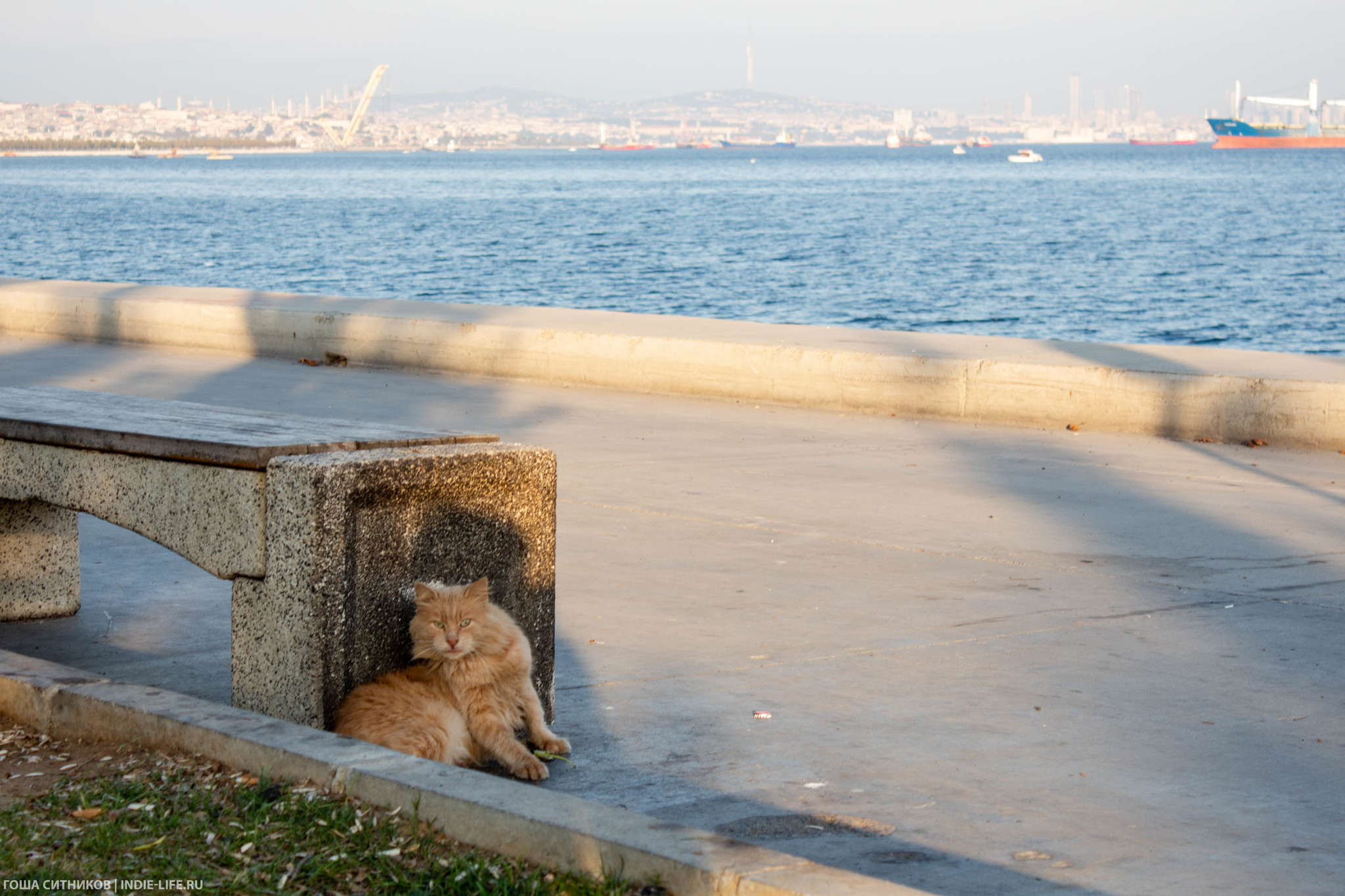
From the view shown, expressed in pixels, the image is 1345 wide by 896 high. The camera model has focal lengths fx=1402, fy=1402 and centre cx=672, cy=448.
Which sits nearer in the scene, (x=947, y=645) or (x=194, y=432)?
(x=194, y=432)

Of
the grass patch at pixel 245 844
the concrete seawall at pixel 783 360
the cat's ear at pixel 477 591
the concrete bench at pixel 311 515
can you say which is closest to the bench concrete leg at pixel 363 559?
the concrete bench at pixel 311 515

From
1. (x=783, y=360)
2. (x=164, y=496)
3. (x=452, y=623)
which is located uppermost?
(x=164, y=496)

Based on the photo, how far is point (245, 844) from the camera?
3.10m

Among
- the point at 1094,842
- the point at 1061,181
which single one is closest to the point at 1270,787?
the point at 1094,842

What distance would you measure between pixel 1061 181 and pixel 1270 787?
134192 mm

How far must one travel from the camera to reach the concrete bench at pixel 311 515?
3.92m

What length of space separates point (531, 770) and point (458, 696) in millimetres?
313

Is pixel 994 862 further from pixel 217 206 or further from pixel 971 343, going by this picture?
pixel 217 206

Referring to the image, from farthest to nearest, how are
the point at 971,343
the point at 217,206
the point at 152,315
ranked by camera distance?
1. the point at 217,206
2. the point at 152,315
3. the point at 971,343

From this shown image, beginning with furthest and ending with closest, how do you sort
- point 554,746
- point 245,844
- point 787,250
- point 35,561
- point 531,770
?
1. point 787,250
2. point 35,561
3. point 554,746
4. point 531,770
5. point 245,844

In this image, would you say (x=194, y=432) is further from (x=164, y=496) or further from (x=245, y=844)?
(x=245, y=844)

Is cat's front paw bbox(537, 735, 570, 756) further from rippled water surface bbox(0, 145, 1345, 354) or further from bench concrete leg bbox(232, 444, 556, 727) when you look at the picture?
rippled water surface bbox(0, 145, 1345, 354)

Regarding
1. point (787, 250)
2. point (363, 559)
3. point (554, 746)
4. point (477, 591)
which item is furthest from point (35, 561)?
point (787, 250)

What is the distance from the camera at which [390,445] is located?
4238mm
